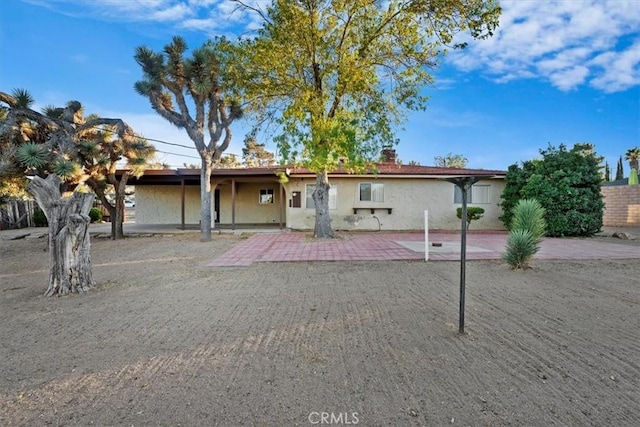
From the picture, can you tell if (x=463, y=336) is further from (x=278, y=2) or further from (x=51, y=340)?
(x=278, y=2)

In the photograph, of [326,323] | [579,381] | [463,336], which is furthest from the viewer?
[326,323]

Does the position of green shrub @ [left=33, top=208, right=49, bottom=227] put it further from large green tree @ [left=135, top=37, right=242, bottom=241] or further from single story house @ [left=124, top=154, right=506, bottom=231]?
large green tree @ [left=135, top=37, right=242, bottom=241]

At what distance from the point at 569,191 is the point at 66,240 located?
1561cm

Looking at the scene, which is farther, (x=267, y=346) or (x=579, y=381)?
(x=267, y=346)

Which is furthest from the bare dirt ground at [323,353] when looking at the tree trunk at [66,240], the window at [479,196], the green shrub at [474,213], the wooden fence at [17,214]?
the wooden fence at [17,214]

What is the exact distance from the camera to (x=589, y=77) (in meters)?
12.9

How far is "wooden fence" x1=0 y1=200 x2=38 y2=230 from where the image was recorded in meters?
18.4

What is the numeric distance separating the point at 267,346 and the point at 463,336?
2018 mm

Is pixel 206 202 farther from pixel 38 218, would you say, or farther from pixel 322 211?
pixel 38 218

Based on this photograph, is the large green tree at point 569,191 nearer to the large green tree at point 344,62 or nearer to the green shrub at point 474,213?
the green shrub at point 474,213

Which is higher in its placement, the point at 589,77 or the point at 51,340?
the point at 589,77

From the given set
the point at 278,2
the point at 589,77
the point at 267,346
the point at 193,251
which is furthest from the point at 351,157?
the point at 589,77

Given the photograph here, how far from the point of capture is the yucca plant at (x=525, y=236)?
6.90m

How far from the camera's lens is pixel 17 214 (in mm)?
19250
